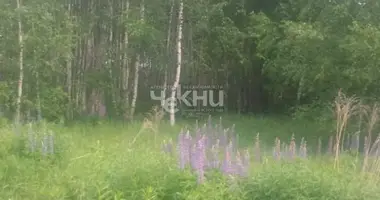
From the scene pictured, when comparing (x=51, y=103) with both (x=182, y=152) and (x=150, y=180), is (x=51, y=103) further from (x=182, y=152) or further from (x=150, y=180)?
(x=150, y=180)

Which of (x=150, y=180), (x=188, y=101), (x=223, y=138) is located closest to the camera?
(x=150, y=180)

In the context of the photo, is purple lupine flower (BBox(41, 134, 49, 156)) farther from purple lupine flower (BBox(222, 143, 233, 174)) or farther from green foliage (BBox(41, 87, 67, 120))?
green foliage (BBox(41, 87, 67, 120))

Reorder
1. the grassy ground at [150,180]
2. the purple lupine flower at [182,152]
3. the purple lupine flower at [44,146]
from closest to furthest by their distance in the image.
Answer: the grassy ground at [150,180]
the purple lupine flower at [182,152]
the purple lupine flower at [44,146]

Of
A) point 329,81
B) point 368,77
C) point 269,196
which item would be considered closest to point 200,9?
point 329,81

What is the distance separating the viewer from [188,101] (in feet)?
51.1

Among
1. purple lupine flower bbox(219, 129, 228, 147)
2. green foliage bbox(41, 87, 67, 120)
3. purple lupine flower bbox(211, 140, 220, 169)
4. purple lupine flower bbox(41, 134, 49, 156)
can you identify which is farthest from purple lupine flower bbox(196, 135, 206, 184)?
green foliage bbox(41, 87, 67, 120)

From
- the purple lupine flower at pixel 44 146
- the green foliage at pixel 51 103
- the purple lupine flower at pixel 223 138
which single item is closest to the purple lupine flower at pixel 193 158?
the purple lupine flower at pixel 223 138

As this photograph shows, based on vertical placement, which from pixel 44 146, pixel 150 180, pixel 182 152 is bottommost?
pixel 150 180

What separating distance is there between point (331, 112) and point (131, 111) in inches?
211

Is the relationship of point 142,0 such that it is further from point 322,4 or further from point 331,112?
point 331,112

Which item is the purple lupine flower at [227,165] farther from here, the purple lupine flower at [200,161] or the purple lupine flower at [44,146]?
the purple lupine flower at [44,146]

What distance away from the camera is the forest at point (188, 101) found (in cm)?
454

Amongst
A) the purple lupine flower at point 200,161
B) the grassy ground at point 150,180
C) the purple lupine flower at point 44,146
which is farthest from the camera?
the purple lupine flower at point 44,146

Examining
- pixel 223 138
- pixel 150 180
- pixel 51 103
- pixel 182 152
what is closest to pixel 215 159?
pixel 182 152
